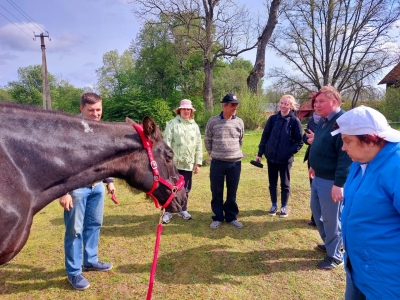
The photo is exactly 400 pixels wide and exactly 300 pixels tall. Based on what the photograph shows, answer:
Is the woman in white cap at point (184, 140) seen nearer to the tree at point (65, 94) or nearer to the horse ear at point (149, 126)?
the horse ear at point (149, 126)

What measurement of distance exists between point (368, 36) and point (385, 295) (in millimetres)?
27334

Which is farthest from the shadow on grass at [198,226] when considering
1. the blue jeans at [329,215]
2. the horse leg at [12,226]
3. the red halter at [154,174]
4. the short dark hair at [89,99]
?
the horse leg at [12,226]

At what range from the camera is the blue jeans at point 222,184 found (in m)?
4.58

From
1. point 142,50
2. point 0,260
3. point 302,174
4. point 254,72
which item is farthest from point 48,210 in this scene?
point 142,50

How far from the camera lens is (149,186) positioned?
238cm

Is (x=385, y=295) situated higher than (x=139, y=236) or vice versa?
(x=385, y=295)

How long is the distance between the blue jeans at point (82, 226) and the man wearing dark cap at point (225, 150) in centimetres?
203

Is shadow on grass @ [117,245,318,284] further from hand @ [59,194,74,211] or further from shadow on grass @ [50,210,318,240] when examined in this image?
hand @ [59,194,74,211]

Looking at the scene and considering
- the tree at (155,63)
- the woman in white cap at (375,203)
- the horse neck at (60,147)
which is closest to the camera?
the woman in white cap at (375,203)

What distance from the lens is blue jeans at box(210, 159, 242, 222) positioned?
180 inches

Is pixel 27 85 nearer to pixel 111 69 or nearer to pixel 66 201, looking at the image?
pixel 111 69

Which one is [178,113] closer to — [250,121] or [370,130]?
[370,130]

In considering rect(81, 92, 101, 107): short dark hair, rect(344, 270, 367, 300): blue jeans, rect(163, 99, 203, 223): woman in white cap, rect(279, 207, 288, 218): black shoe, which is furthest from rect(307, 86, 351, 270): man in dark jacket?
rect(81, 92, 101, 107): short dark hair

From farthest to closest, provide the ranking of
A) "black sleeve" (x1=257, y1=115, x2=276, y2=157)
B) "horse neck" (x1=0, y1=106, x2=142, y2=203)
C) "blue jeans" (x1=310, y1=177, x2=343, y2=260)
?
"black sleeve" (x1=257, y1=115, x2=276, y2=157) → "blue jeans" (x1=310, y1=177, x2=343, y2=260) → "horse neck" (x1=0, y1=106, x2=142, y2=203)
